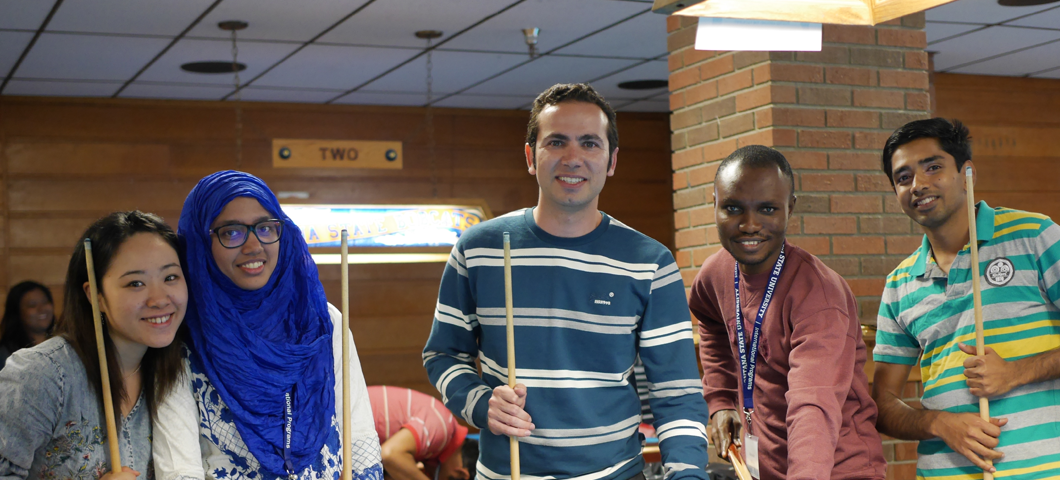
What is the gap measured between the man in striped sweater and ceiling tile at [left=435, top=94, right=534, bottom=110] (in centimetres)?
524

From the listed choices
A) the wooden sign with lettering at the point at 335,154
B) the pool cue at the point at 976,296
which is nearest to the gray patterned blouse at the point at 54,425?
the pool cue at the point at 976,296

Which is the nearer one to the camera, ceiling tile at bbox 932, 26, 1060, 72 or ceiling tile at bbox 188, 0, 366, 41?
ceiling tile at bbox 188, 0, 366, 41

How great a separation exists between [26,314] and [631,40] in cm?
388

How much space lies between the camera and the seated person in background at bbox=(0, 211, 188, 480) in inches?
67.9

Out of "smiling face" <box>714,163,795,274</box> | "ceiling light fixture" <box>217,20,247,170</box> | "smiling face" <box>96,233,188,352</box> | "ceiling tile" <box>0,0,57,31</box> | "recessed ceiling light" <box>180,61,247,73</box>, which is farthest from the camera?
"recessed ceiling light" <box>180,61,247,73</box>

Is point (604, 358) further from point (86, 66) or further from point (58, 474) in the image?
point (86, 66)

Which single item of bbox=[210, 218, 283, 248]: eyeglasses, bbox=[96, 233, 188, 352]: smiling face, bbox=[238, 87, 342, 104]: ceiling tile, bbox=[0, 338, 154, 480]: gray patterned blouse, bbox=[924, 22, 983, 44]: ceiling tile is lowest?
bbox=[0, 338, 154, 480]: gray patterned blouse

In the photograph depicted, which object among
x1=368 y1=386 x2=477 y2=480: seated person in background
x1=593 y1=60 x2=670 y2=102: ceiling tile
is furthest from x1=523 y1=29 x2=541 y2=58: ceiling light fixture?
x1=368 y1=386 x2=477 y2=480: seated person in background

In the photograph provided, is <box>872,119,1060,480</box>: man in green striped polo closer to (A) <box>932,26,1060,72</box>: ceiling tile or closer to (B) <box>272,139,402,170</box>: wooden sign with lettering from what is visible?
(A) <box>932,26,1060,72</box>: ceiling tile

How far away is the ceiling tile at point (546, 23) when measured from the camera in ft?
15.1

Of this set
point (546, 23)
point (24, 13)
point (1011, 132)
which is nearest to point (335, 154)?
point (546, 23)

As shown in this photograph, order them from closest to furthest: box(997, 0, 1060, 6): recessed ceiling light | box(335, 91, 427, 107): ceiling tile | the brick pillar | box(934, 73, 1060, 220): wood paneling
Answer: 1. the brick pillar
2. box(997, 0, 1060, 6): recessed ceiling light
3. box(335, 91, 427, 107): ceiling tile
4. box(934, 73, 1060, 220): wood paneling

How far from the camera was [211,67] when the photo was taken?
18.7ft

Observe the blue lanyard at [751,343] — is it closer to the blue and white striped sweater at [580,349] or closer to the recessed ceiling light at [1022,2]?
the blue and white striped sweater at [580,349]
